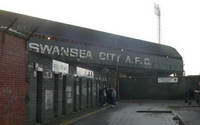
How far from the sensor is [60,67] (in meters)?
21.9

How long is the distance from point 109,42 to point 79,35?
6232 millimetres

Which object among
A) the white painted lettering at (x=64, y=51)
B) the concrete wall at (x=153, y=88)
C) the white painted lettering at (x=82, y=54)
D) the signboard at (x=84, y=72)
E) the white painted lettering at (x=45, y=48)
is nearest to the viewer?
the signboard at (x=84, y=72)

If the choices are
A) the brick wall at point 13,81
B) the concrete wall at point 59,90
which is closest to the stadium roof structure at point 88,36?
the concrete wall at point 59,90

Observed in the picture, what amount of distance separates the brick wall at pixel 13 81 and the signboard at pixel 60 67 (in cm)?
531

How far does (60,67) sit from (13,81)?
829 centimetres

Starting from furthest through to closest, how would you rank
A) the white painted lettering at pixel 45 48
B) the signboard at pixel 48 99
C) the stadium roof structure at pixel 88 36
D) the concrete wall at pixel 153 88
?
the concrete wall at pixel 153 88 → the white painted lettering at pixel 45 48 → the stadium roof structure at pixel 88 36 → the signboard at pixel 48 99

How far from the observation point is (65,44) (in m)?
44.7

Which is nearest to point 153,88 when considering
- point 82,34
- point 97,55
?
point 97,55

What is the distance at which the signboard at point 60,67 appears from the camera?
2040 cm

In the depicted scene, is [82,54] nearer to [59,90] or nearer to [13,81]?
[59,90]

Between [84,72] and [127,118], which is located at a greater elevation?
[84,72]

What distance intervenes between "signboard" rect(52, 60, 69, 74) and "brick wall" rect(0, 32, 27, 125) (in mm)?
5309

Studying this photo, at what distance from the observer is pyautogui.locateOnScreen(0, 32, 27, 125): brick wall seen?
12.8 meters

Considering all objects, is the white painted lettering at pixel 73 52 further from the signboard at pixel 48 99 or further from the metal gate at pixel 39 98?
the metal gate at pixel 39 98
